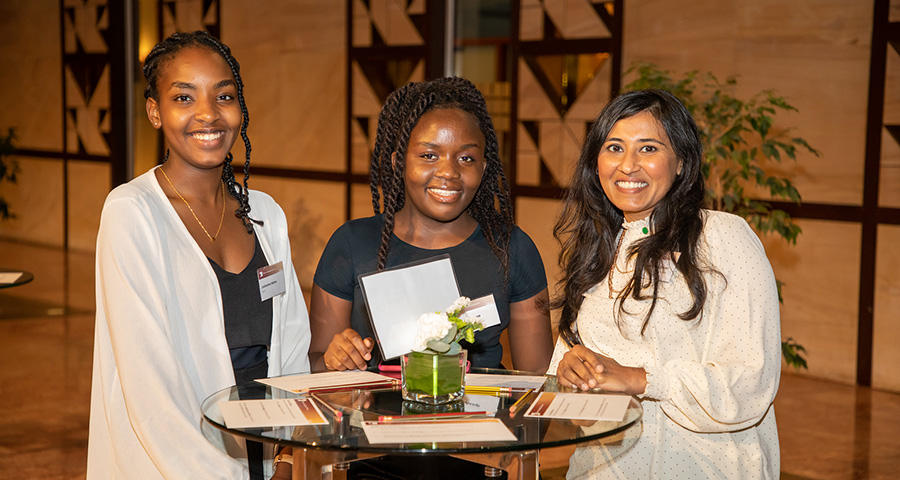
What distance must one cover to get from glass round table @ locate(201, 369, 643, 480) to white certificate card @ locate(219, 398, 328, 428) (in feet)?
0.06

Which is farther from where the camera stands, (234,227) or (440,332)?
(234,227)

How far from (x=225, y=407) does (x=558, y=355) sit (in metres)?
0.91

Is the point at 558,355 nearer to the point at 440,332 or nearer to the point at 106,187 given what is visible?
the point at 440,332

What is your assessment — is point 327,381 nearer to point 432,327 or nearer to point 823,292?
point 432,327

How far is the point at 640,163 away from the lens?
87.4 inches

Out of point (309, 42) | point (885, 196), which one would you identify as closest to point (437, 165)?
point (885, 196)

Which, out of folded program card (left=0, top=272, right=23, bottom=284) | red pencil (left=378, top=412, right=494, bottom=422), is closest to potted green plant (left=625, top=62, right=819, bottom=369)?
red pencil (left=378, top=412, right=494, bottom=422)

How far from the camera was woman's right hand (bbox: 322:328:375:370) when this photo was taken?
2.34 metres

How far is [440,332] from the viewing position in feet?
6.38

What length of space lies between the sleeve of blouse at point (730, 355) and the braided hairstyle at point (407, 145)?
69 centimetres

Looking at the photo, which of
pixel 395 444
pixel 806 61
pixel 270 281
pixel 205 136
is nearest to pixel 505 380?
pixel 395 444

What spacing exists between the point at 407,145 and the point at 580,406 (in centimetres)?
99

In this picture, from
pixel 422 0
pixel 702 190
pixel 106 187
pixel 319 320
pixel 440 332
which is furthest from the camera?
pixel 106 187

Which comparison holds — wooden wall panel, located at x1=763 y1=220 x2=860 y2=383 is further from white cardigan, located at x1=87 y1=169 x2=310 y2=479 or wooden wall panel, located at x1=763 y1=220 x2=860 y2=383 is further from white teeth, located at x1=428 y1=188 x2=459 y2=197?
white cardigan, located at x1=87 y1=169 x2=310 y2=479
